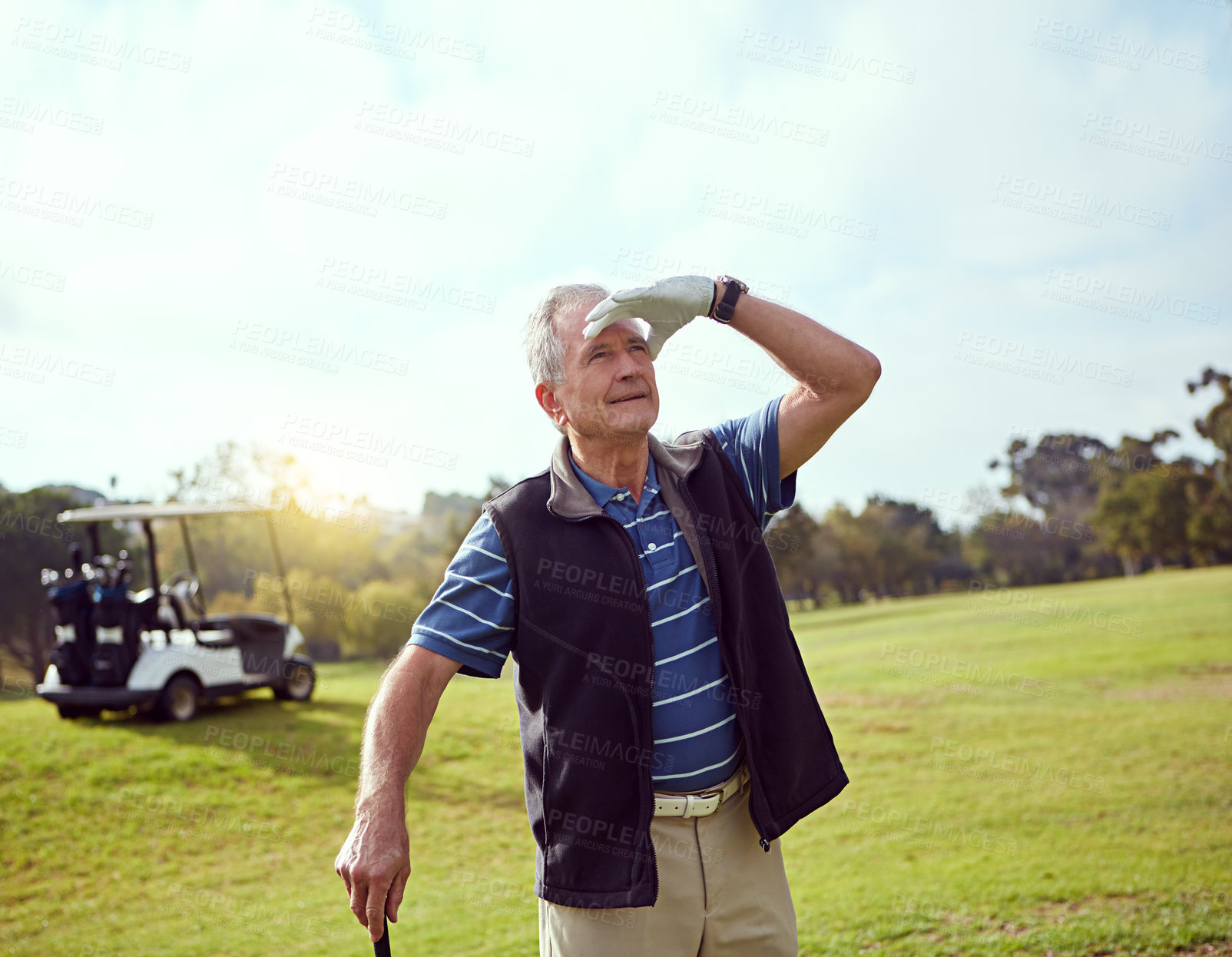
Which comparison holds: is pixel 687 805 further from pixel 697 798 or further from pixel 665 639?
pixel 665 639

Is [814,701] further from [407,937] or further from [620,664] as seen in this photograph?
[407,937]

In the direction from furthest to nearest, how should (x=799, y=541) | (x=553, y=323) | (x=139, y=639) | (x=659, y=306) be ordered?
1. (x=799, y=541)
2. (x=139, y=639)
3. (x=553, y=323)
4. (x=659, y=306)

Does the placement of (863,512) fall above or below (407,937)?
above

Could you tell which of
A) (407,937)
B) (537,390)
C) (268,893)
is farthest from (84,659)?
(537,390)

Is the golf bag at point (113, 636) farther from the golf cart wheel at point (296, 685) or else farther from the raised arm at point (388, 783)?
the raised arm at point (388, 783)

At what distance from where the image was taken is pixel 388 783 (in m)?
2.04

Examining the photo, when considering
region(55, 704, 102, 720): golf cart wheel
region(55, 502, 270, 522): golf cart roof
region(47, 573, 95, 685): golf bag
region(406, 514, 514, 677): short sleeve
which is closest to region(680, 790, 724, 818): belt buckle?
region(406, 514, 514, 677): short sleeve

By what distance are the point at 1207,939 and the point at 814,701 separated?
3.87 meters

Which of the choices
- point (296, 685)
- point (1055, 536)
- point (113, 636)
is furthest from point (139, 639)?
point (1055, 536)

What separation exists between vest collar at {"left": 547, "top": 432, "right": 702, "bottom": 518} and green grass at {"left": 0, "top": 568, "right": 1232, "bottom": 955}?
12.6ft

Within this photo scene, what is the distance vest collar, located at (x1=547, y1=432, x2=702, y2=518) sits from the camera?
2377mm

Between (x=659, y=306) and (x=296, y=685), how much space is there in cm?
1232

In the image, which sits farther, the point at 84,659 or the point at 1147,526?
the point at 1147,526

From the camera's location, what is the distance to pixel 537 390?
2.75m
